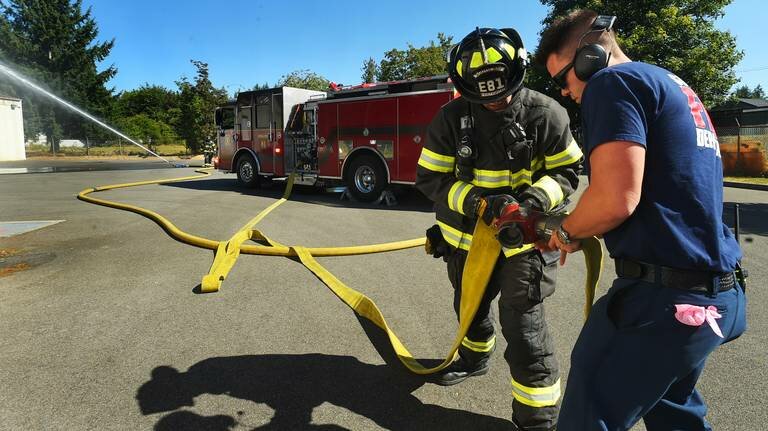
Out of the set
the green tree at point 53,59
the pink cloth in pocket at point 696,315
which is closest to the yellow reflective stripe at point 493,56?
the pink cloth in pocket at point 696,315

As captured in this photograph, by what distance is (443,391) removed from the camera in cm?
279

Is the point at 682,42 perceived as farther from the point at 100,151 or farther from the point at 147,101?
the point at 147,101

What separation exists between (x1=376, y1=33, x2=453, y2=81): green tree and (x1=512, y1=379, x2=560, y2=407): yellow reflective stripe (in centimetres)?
3559

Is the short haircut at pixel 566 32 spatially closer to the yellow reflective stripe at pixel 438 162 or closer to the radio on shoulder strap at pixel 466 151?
the radio on shoulder strap at pixel 466 151

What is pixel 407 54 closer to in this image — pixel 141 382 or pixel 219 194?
pixel 219 194

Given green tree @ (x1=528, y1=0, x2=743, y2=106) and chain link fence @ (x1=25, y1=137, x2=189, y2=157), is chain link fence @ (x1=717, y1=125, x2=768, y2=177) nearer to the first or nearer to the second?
green tree @ (x1=528, y1=0, x2=743, y2=106)

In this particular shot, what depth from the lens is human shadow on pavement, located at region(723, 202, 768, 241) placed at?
7184mm

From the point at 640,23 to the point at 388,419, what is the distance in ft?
84.5

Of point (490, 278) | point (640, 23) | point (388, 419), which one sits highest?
point (640, 23)

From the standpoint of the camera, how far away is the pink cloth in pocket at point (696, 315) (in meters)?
1.40

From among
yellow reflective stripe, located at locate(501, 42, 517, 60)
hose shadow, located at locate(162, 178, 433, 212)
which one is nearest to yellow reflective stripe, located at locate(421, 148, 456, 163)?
yellow reflective stripe, located at locate(501, 42, 517, 60)

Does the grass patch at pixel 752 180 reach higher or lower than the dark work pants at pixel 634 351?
lower

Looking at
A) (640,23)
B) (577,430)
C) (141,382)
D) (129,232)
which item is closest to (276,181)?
(129,232)

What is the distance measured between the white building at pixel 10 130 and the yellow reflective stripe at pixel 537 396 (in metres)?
39.2
